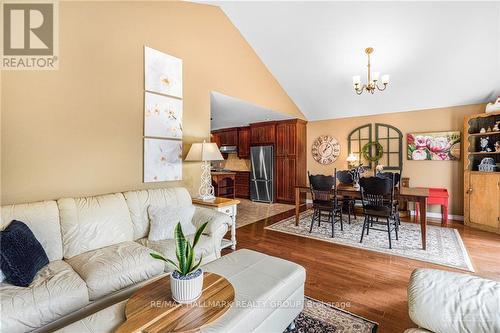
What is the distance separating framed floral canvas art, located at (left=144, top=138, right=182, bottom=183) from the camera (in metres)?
2.91

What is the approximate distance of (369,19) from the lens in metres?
3.49

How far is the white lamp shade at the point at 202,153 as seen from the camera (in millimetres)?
3117

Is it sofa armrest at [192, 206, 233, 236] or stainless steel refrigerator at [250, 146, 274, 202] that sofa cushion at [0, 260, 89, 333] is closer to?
Answer: sofa armrest at [192, 206, 233, 236]

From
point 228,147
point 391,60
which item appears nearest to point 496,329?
point 391,60

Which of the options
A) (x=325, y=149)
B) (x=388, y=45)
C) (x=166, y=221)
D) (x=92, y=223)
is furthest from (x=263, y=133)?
(x=92, y=223)

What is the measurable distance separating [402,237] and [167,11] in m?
4.53

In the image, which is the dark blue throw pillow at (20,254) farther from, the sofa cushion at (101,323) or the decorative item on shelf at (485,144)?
the decorative item on shelf at (485,144)

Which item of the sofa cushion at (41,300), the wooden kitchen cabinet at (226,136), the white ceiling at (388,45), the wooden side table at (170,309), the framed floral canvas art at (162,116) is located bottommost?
the sofa cushion at (41,300)

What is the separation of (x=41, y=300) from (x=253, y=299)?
1204mm

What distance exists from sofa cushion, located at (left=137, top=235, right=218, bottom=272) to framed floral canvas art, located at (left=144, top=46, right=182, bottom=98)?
5.88 feet

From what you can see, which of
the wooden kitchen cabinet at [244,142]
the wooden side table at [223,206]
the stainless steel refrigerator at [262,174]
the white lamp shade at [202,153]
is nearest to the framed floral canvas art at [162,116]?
the white lamp shade at [202,153]

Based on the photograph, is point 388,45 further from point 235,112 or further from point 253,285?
point 253,285

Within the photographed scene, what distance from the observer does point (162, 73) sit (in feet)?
9.91

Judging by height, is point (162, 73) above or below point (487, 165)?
above
